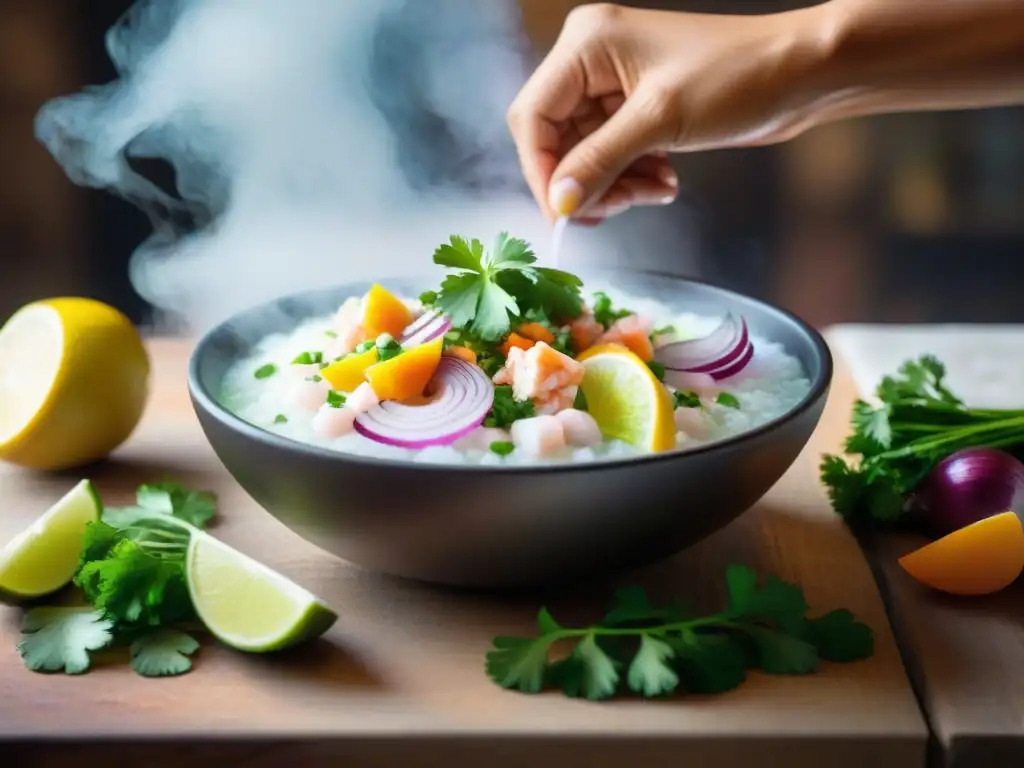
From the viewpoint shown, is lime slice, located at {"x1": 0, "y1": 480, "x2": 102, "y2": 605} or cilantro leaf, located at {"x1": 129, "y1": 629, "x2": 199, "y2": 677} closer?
cilantro leaf, located at {"x1": 129, "y1": 629, "x2": 199, "y2": 677}

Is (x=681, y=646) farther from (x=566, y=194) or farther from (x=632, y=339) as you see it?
(x=566, y=194)

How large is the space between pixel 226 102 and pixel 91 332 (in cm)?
160

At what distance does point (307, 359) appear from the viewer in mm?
1400

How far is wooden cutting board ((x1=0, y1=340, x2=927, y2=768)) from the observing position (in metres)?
1.06

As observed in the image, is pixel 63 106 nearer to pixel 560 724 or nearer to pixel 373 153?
pixel 373 153

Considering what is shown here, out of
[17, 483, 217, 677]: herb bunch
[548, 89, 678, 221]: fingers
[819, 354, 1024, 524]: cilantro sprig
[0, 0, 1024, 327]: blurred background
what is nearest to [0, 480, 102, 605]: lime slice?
[17, 483, 217, 677]: herb bunch

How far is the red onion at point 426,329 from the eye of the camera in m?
1.33

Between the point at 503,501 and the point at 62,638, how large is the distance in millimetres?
485

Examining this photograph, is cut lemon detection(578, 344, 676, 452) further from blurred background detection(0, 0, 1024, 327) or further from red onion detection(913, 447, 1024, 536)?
blurred background detection(0, 0, 1024, 327)

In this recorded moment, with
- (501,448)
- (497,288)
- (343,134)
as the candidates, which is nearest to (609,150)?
(497,288)

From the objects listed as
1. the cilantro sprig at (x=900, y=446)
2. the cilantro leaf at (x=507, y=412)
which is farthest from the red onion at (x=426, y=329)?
the cilantro sprig at (x=900, y=446)

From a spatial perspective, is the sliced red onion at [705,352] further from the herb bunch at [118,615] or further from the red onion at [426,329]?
the herb bunch at [118,615]

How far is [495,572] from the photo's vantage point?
119 centimetres

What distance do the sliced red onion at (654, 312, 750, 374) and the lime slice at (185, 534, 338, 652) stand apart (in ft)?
1.68
